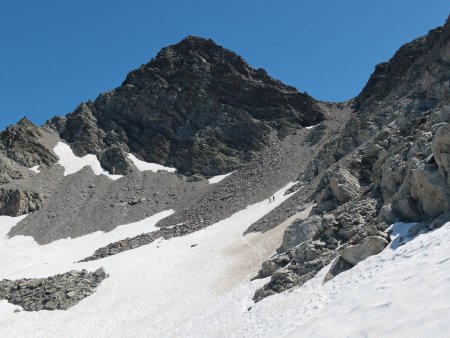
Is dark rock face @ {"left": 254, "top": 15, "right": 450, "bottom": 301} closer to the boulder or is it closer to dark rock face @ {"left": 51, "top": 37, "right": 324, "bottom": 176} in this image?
the boulder

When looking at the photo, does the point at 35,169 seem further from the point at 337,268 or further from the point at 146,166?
the point at 337,268

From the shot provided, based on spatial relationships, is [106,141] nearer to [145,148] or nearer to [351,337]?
[145,148]

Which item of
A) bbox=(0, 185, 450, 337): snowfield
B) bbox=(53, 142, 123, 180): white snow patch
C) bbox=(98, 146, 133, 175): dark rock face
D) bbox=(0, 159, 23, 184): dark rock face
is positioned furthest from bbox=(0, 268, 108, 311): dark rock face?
bbox=(98, 146, 133, 175): dark rock face

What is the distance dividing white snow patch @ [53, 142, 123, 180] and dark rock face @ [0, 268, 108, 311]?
1999 inches

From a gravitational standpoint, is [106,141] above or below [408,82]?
above

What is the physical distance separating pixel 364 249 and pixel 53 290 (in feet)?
77.4

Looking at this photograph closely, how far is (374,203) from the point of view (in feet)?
75.4

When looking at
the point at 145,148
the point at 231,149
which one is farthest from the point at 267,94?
the point at 145,148

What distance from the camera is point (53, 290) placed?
103 feet

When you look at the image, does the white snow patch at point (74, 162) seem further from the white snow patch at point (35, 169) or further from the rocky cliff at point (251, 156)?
the white snow patch at point (35, 169)

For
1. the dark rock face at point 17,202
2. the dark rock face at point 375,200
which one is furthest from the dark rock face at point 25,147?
the dark rock face at point 375,200

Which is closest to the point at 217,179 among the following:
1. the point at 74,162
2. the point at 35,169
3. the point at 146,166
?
the point at 146,166

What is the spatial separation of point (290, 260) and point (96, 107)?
95.2 metres

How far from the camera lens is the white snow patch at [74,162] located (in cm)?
8541
